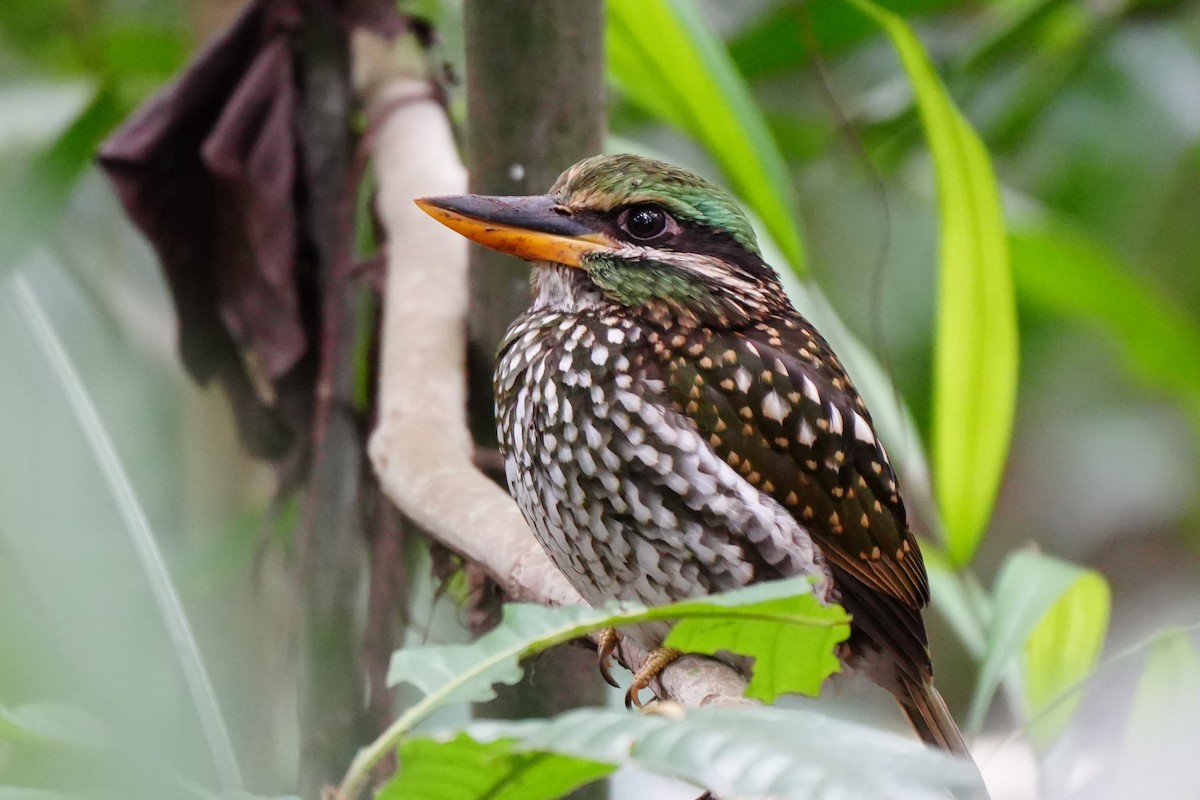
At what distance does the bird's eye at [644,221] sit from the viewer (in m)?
1.69

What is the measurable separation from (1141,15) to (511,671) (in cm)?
279

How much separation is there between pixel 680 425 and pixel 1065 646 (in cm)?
89

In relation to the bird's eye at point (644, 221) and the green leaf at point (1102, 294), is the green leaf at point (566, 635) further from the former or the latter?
the green leaf at point (1102, 294)

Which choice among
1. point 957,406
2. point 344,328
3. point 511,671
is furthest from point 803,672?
point 344,328

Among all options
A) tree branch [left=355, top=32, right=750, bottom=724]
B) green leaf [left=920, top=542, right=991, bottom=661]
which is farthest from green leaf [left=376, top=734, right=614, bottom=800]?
green leaf [left=920, top=542, right=991, bottom=661]

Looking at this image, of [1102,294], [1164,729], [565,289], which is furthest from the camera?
[1102,294]

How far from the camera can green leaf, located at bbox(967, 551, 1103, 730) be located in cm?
190

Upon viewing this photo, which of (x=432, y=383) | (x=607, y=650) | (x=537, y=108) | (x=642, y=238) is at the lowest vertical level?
(x=607, y=650)

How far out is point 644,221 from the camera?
66.5 inches

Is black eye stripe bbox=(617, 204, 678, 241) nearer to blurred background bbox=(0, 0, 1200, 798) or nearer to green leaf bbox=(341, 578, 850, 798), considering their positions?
blurred background bbox=(0, 0, 1200, 798)

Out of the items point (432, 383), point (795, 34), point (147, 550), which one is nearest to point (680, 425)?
point (432, 383)

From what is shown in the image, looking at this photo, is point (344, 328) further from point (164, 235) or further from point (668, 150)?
point (668, 150)

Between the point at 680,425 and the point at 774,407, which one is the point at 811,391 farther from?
the point at 680,425

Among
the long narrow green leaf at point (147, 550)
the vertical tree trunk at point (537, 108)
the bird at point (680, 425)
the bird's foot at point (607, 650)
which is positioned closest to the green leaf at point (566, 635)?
the long narrow green leaf at point (147, 550)
